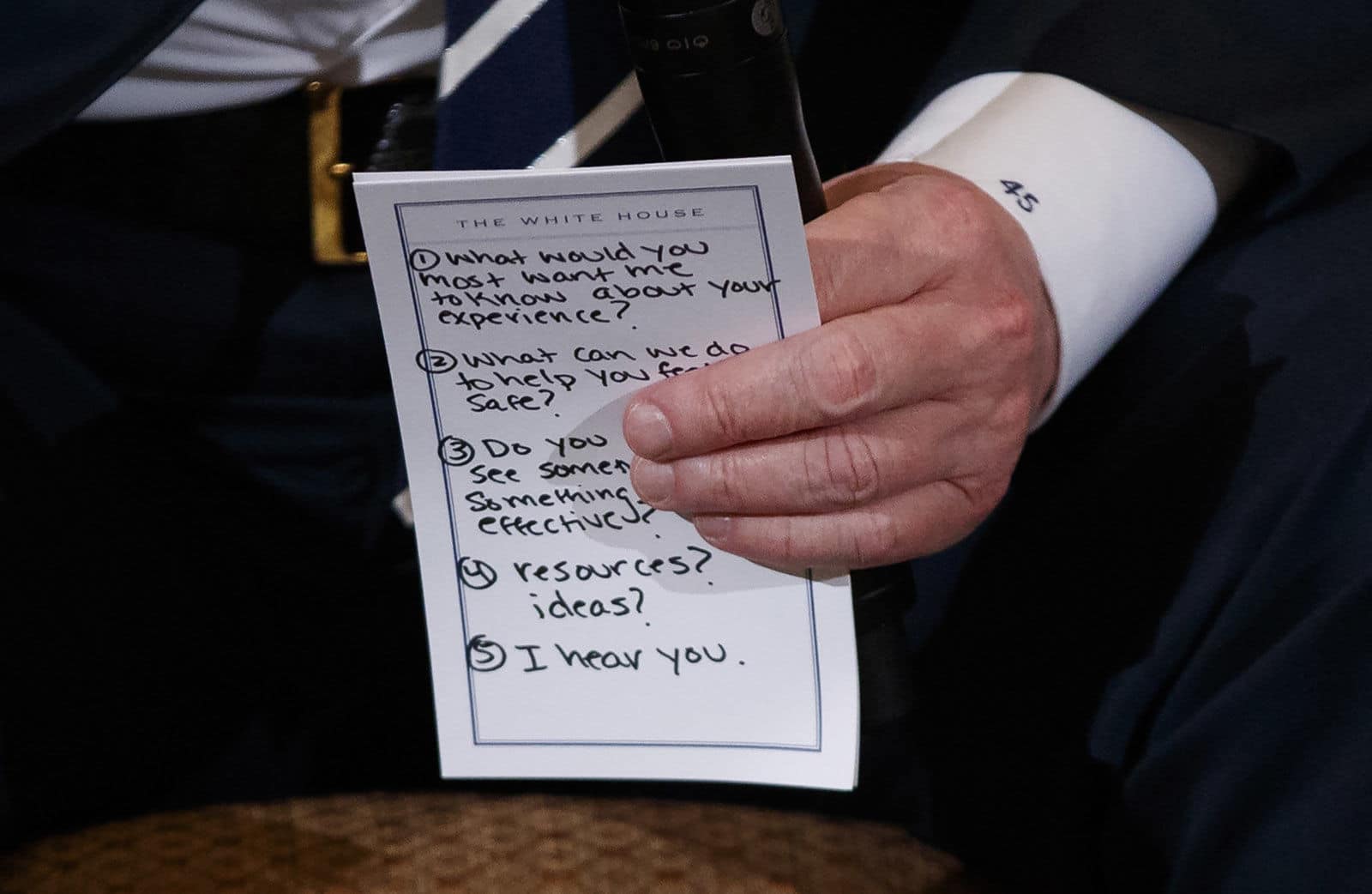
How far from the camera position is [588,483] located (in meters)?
0.39

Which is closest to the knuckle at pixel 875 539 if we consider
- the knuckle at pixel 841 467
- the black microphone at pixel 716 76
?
the knuckle at pixel 841 467

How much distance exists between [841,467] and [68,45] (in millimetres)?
352

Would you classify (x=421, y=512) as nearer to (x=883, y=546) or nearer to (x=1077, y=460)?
(x=883, y=546)

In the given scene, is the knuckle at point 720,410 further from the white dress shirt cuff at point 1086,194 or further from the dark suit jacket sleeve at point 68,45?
the dark suit jacket sleeve at point 68,45

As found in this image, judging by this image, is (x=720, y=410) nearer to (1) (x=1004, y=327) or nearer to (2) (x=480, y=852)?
(1) (x=1004, y=327)

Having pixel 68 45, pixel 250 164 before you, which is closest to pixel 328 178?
pixel 250 164

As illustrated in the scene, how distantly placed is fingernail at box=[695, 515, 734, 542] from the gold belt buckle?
0.30 meters

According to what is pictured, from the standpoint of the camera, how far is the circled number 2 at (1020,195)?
1.50 feet

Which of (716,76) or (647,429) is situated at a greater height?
(716,76)

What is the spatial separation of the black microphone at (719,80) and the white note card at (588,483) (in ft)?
0.11

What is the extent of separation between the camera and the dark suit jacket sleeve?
0.44 metres

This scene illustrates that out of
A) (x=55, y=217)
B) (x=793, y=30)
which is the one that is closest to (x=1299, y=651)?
(x=793, y=30)

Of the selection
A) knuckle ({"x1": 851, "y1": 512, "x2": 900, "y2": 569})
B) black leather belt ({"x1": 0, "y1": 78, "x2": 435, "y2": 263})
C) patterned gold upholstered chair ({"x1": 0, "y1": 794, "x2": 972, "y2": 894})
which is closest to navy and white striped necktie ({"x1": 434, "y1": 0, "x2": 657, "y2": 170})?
black leather belt ({"x1": 0, "y1": 78, "x2": 435, "y2": 263})

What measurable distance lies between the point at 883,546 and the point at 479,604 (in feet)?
0.49
